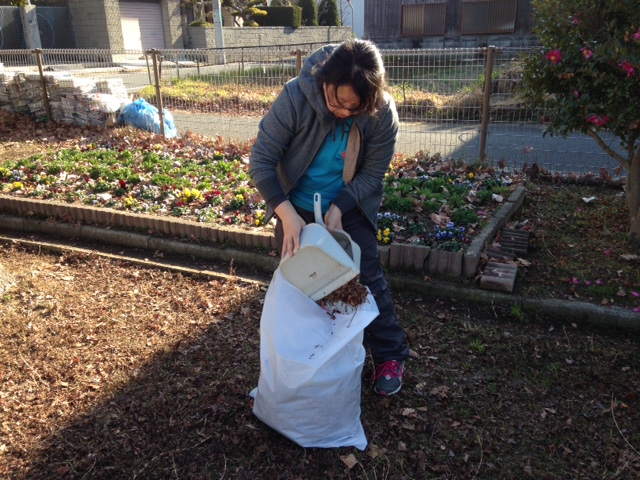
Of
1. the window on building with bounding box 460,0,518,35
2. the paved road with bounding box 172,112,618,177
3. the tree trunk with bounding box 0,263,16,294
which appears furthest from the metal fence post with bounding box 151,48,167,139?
the window on building with bounding box 460,0,518,35

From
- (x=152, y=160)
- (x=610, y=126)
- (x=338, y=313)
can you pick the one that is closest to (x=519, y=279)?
(x=610, y=126)

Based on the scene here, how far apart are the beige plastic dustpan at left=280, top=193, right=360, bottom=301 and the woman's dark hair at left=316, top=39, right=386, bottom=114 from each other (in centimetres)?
44

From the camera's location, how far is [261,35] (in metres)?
25.8

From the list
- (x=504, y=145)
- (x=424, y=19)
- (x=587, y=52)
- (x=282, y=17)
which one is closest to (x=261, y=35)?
(x=282, y=17)

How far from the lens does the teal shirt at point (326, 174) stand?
2.35 metres

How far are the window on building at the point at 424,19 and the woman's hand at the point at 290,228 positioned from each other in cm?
2105

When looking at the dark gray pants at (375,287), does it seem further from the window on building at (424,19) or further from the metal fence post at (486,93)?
the window on building at (424,19)

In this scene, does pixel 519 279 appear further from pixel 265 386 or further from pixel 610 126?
pixel 265 386

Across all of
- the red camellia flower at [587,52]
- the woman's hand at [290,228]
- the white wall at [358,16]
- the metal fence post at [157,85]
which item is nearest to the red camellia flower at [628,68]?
the red camellia flower at [587,52]

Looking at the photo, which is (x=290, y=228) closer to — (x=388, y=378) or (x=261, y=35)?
(x=388, y=378)

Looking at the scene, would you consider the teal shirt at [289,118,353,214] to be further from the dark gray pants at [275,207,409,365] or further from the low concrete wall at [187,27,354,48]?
the low concrete wall at [187,27,354,48]

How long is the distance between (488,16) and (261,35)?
1046cm

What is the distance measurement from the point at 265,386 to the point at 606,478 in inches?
54.9

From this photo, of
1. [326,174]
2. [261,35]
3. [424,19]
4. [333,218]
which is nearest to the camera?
[333,218]
